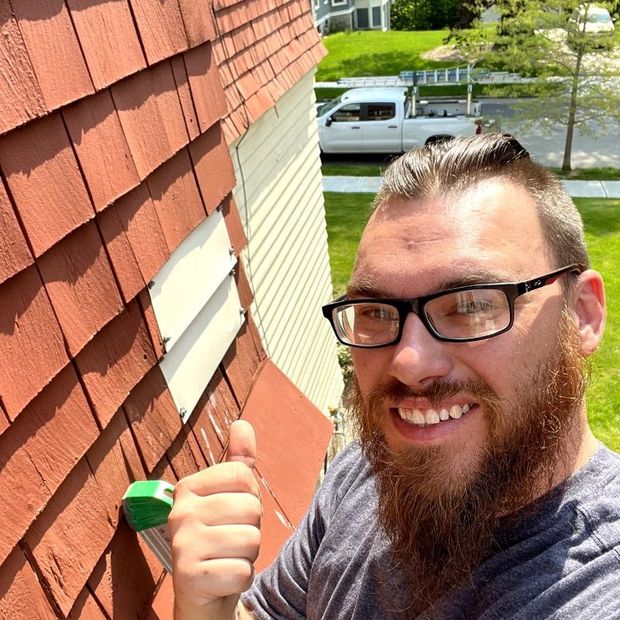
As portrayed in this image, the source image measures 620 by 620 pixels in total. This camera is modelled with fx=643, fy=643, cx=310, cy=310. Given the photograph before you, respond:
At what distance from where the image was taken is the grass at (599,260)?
292 inches

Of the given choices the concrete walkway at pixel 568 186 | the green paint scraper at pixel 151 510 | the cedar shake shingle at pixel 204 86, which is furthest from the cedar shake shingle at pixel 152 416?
the concrete walkway at pixel 568 186

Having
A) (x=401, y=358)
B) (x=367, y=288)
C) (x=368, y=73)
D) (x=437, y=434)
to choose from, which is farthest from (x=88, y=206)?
Answer: (x=368, y=73)

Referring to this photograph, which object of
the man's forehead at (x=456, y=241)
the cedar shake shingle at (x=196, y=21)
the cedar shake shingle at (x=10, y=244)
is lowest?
the man's forehead at (x=456, y=241)

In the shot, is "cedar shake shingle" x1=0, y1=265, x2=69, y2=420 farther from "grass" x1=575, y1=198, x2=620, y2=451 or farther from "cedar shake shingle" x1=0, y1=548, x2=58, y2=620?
"grass" x1=575, y1=198, x2=620, y2=451

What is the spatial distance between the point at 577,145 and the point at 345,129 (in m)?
6.06

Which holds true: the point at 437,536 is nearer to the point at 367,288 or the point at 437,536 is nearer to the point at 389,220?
the point at 367,288

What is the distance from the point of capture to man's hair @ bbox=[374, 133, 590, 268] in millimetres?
1712

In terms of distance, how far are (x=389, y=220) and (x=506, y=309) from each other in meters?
0.40

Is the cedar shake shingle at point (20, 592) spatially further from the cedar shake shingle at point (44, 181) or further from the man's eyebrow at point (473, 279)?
the man's eyebrow at point (473, 279)

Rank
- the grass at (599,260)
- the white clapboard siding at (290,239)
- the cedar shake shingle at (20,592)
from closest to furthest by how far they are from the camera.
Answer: the cedar shake shingle at (20,592), the white clapboard siding at (290,239), the grass at (599,260)

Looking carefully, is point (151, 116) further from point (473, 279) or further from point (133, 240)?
point (473, 279)

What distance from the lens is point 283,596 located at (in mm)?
2010

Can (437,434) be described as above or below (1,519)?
below

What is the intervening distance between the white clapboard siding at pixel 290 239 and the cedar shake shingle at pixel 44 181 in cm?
238
